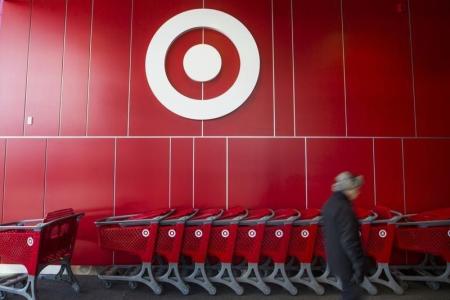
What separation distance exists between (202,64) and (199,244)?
235 cm

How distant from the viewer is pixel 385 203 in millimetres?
4238

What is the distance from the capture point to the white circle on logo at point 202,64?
14.0 ft

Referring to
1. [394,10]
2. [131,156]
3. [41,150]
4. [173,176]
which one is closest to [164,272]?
[173,176]

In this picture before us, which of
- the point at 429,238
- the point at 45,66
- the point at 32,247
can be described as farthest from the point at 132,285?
the point at 429,238

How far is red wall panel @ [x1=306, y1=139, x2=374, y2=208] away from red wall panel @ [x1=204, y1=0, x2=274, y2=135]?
28.3 inches

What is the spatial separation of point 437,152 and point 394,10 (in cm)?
208

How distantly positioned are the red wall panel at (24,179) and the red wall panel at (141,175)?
104cm

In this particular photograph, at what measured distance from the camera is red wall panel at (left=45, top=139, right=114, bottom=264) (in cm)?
417

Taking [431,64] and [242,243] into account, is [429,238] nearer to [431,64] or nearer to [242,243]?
[242,243]

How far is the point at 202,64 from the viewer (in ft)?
14.0

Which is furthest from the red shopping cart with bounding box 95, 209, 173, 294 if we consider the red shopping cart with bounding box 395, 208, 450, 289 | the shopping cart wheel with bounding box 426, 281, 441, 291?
the shopping cart wheel with bounding box 426, 281, 441, 291

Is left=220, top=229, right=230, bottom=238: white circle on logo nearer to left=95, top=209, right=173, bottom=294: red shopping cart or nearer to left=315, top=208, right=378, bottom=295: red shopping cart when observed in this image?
left=95, top=209, right=173, bottom=294: red shopping cart

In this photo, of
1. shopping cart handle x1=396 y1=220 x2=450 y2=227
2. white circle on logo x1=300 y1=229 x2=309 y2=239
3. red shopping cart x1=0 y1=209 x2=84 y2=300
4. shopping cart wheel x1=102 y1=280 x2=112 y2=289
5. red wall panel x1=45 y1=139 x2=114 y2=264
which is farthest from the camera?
red wall panel x1=45 y1=139 x2=114 y2=264

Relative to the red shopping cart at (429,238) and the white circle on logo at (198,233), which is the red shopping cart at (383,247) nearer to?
the red shopping cart at (429,238)
